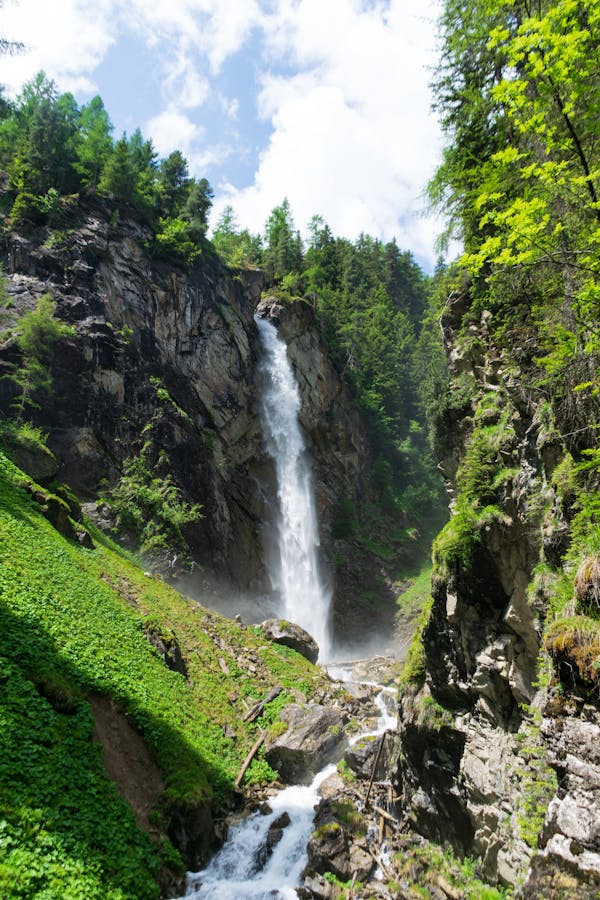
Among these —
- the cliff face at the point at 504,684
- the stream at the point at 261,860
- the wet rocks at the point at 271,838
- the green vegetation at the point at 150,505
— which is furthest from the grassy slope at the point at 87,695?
the cliff face at the point at 504,684

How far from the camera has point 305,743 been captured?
12883mm

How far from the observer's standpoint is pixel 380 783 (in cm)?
1209

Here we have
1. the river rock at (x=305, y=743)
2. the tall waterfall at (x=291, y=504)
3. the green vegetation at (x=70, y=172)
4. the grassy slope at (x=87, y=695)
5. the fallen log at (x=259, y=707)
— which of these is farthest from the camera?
the tall waterfall at (x=291, y=504)

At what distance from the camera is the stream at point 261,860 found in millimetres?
8602

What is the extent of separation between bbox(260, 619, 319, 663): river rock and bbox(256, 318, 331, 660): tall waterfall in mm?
8729

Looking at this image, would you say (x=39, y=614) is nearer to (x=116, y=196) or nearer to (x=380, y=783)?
(x=380, y=783)

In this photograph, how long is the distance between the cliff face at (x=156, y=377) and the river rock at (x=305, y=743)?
1254 cm

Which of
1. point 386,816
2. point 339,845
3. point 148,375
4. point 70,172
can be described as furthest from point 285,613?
point 70,172

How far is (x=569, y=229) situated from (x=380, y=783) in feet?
44.2

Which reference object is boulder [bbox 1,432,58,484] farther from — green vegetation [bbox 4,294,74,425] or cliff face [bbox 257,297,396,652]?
cliff face [bbox 257,297,396,652]

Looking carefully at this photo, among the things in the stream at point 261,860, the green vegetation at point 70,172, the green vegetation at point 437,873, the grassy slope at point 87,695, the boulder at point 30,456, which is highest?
the green vegetation at point 70,172

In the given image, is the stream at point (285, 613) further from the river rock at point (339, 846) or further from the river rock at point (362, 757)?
the river rock at point (362, 757)

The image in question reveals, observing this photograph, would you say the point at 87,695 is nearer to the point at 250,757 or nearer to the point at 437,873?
the point at 250,757

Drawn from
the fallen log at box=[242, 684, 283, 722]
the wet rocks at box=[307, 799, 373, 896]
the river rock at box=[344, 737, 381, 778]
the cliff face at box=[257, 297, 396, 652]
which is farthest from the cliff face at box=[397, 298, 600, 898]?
the cliff face at box=[257, 297, 396, 652]
